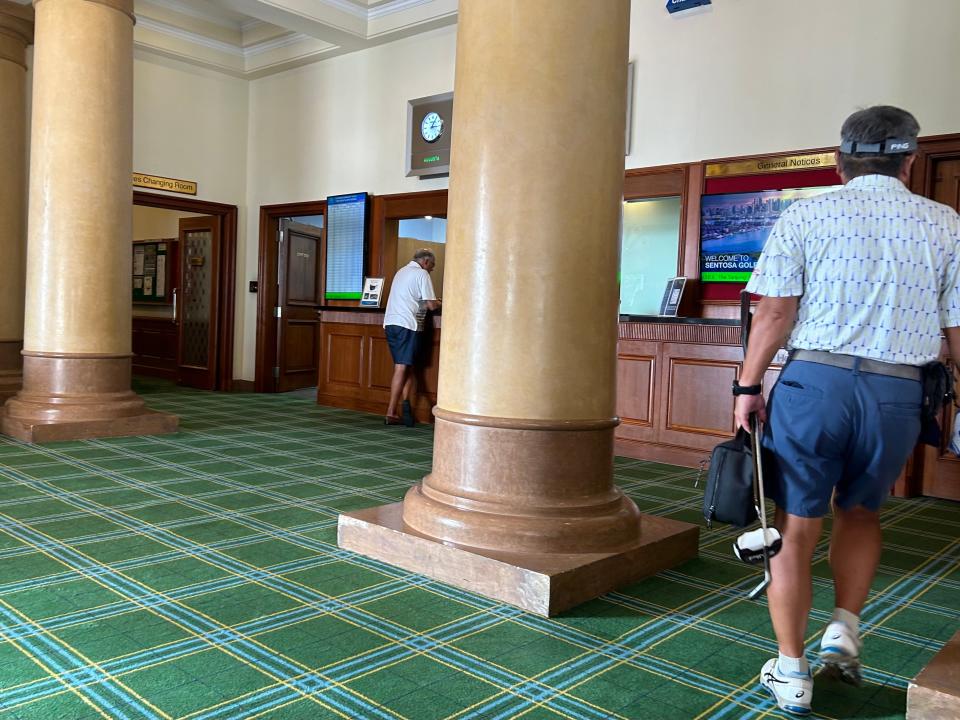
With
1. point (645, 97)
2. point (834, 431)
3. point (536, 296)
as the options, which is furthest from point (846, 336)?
point (645, 97)

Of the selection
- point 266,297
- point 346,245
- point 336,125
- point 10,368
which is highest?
point 336,125

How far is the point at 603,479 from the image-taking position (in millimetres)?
3135

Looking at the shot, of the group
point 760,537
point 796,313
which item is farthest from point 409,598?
point 796,313

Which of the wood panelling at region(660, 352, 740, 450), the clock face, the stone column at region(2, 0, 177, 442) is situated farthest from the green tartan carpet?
the clock face

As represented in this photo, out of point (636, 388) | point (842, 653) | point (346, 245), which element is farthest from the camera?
point (346, 245)

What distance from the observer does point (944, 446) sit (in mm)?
5223

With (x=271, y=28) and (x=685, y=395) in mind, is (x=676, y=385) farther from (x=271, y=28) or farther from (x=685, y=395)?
(x=271, y=28)

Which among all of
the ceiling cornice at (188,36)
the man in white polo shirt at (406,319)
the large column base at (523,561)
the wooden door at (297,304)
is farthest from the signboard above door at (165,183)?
the large column base at (523,561)

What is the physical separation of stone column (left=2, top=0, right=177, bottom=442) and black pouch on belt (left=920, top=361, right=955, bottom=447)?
5.61m

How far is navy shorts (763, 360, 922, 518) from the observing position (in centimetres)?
198

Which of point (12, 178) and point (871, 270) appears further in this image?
point (12, 178)

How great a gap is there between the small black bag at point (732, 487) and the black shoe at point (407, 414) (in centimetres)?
542

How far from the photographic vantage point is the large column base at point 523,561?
2.75 metres

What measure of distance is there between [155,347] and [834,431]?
11.4 meters
